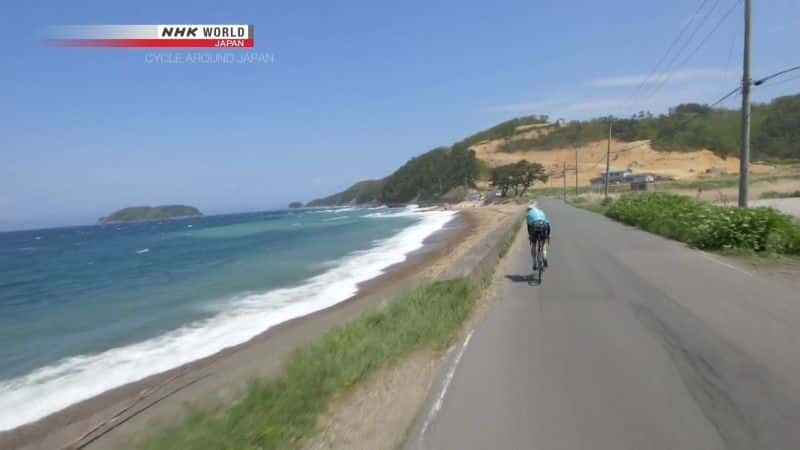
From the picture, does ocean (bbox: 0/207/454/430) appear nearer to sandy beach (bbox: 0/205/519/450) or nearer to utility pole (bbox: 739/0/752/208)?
sandy beach (bbox: 0/205/519/450)

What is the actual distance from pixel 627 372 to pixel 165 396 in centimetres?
714

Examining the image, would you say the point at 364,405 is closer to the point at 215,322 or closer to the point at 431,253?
the point at 215,322

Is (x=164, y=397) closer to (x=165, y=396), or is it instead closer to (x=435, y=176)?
(x=165, y=396)

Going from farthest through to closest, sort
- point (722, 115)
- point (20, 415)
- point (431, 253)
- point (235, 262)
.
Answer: point (722, 115) → point (235, 262) → point (431, 253) → point (20, 415)

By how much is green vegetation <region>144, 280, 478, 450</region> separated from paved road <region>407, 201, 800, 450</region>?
0.71 metres

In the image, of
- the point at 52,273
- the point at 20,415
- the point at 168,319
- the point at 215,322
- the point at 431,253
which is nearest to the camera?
the point at 20,415

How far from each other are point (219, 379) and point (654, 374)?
6805 millimetres

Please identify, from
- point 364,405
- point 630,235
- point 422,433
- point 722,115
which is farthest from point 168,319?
point 722,115

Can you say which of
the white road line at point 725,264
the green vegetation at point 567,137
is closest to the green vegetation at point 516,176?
the green vegetation at point 567,137

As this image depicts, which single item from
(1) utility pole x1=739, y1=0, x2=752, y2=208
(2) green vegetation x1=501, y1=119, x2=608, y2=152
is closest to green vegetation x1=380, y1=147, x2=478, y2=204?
(2) green vegetation x1=501, y1=119, x2=608, y2=152

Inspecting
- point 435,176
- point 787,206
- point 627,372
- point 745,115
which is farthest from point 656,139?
point 627,372

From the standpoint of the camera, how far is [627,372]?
19.4 ft

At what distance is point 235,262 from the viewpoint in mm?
31281

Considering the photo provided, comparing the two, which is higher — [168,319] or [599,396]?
[599,396]
